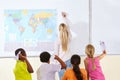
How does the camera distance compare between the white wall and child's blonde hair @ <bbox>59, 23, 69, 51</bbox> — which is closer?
child's blonde hair @ <bbox>59, 23, 69, 51</bbox>

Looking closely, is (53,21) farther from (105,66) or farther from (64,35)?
(105,66)

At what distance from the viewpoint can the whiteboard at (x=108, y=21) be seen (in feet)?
16.0

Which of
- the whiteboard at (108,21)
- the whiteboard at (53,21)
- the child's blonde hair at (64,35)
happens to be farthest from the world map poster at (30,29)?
the whiteboard at (108,21)

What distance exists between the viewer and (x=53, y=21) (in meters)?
4.90

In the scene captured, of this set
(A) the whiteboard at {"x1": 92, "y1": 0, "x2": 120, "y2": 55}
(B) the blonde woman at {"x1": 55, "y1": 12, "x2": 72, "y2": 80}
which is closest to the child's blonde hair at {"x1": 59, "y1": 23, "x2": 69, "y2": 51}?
(B) the blonde woman at {"x1": 55, "y1": 12, "x2": 72, "y2": 80}

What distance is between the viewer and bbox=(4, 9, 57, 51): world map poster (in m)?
4.89

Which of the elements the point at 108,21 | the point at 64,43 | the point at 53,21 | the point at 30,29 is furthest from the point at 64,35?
the point at 108,21

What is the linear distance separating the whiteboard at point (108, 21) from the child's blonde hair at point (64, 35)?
479 mm

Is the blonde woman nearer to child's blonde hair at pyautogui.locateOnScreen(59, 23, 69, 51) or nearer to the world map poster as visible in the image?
child's blonde hair at pyautogui.locateOnScreen(59, 23, 69, 51)

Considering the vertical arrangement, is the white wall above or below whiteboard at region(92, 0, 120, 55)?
below

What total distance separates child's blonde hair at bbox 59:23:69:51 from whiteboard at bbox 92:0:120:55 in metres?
0.48

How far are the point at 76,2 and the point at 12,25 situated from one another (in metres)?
1.12

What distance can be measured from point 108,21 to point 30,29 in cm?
129

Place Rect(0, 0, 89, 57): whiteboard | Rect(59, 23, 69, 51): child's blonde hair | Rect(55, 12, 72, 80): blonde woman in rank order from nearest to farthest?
Rect(55, 12, 72, 80): blonde woman
Rect(59, 23, 69, 51): child's blonde hair
Rect(0, 0, 89, 57): whiteboard
